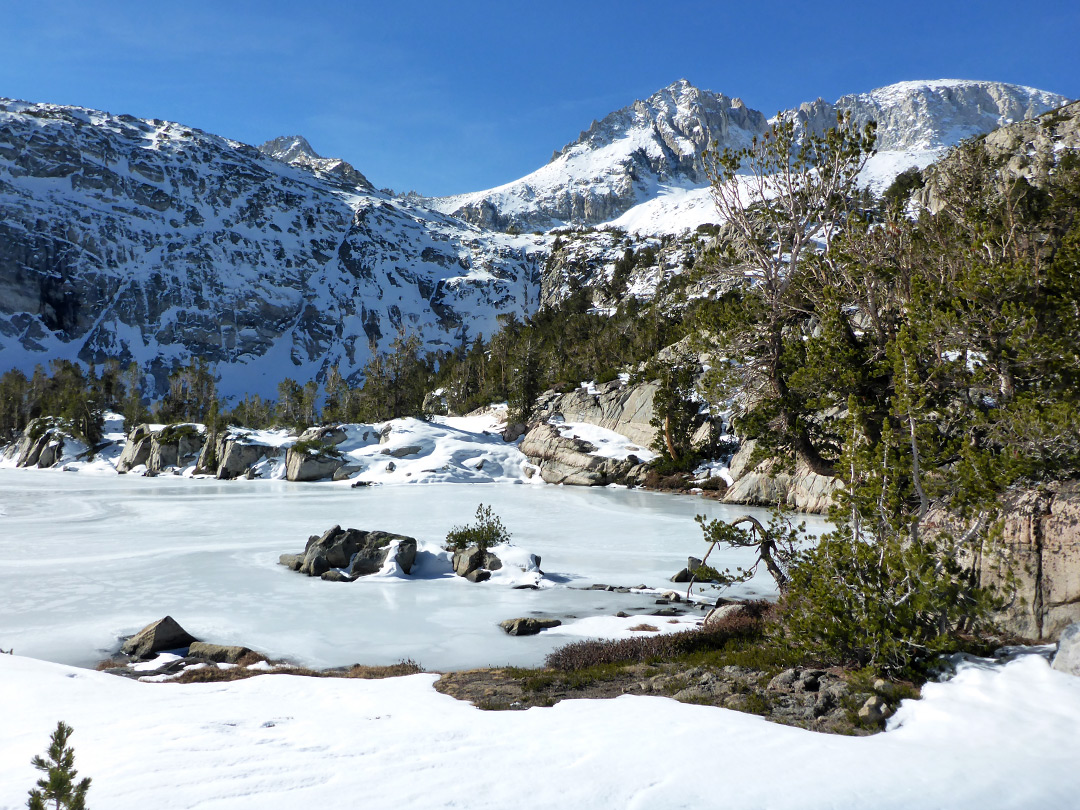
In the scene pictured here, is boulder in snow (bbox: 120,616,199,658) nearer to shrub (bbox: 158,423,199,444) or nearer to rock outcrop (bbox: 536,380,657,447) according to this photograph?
rock outcrop (bbox: 536,380,657,447)

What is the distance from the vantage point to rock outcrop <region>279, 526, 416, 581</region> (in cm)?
1770

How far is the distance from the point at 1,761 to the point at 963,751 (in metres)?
8.45

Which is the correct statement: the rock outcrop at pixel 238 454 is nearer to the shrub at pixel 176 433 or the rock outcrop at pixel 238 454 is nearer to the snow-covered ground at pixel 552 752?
the shrub at pixel 176 433

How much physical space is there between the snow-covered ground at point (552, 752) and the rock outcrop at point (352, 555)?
10042 millimetres

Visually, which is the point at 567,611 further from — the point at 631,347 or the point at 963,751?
the point at 631,347

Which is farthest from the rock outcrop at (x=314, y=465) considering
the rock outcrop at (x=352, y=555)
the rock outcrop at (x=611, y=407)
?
the rock outcrop at (x=352, y=555)

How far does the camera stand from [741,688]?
770 centimetres

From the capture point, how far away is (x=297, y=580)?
1733cm

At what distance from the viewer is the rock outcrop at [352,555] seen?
17703 mm

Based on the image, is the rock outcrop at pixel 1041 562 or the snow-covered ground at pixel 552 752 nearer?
the snow-covered ground at pixel 552 752

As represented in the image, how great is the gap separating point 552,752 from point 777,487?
3149 cm

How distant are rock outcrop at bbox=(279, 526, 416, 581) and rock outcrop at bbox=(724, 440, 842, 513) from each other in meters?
17.2

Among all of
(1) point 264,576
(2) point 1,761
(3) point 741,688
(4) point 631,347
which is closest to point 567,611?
(3) point 741,688

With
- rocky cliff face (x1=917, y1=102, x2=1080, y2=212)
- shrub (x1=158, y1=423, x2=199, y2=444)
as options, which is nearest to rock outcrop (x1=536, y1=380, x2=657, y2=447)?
rocky cliff face (x1=917, y1=102, x2=1080, y2=212)
